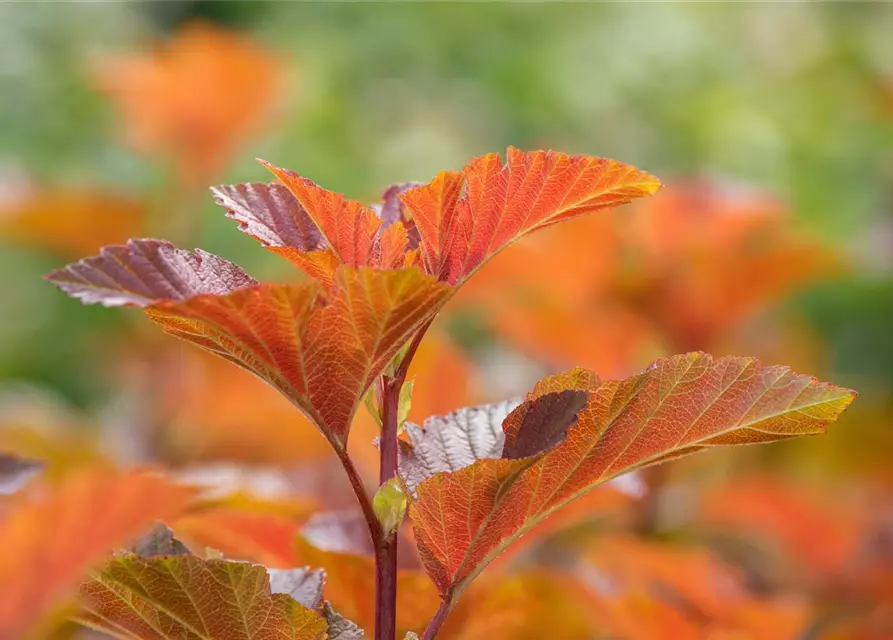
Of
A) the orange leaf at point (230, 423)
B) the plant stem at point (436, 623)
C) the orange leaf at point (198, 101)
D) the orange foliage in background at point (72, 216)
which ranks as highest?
the orange leaf at point (198, 101)

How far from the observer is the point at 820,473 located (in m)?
1.40

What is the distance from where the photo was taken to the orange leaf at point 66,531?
0.45m

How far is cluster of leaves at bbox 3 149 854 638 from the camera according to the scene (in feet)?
1.23

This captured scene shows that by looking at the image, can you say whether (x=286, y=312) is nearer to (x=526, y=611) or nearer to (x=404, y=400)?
(x=404, y=400)

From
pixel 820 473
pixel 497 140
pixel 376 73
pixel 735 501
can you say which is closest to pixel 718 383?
pixel 735 501

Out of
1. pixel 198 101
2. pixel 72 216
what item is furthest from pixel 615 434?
pixel 198 101

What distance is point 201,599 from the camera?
403 mm

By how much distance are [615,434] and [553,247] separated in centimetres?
75

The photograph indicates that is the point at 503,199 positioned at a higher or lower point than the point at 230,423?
higher

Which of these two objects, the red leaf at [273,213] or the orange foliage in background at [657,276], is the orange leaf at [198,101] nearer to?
the orange foliage in background at [657,276]

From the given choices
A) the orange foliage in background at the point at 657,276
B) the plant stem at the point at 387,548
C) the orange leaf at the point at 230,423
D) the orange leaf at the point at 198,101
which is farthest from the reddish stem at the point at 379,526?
the orange leaf at the point at 198,101

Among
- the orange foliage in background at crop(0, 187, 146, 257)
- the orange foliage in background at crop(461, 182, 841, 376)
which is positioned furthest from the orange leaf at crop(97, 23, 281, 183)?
the orange foliage in background at crop(461, 182, 841, 376)

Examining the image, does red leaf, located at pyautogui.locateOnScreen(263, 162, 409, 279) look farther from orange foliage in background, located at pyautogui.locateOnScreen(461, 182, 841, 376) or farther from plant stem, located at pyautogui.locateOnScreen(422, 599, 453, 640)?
orange foliage in background, located at pyautogui.locateOnScreen(461, 182, 841, 376)

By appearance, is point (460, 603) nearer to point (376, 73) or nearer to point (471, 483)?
point (471, 483)
